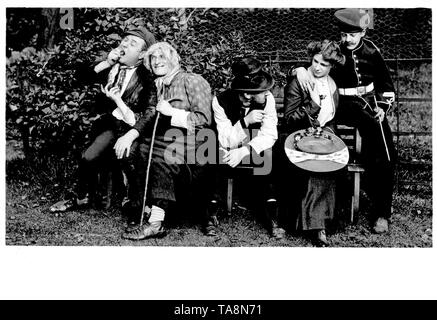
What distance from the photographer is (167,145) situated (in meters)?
8.00

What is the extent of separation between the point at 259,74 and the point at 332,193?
1.49 m

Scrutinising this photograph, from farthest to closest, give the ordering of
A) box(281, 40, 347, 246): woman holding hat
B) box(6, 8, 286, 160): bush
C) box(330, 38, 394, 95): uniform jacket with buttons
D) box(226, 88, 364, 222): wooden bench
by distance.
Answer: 1. box(6, 8, 286, 160): bush
2. box(330, 38, 394, 95): uniform jacket with buttons
3. box(226, 88, 364, 222): wooden bench
4. box(281, 40, 347, 246): woman holding hat

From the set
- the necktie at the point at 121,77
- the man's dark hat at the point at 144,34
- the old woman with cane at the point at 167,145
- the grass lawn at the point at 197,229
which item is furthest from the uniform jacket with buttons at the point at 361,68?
the necktie at the point at 121,77

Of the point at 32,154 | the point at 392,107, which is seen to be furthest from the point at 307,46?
the point at 32,154

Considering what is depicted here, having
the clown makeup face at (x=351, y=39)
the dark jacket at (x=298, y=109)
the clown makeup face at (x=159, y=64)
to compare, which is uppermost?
the clown makeup face at (x=351, y=39)

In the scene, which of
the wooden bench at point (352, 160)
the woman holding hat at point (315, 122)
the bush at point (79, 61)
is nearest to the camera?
the woman holding hat at point (315, 122)

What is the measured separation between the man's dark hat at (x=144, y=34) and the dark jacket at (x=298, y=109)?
1.59 m

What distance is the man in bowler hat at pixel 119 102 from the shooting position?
320 inches

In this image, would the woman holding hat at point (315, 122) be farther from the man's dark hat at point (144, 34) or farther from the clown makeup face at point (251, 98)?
the man's dark hat at point (144, 34)

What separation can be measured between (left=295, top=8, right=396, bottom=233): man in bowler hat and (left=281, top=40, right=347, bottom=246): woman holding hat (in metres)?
0.10

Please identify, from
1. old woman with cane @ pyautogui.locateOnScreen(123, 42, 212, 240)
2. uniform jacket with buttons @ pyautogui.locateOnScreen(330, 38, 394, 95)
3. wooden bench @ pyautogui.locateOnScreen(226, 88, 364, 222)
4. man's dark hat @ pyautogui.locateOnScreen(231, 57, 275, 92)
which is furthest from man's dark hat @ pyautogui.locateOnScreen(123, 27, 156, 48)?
uniform jacket with buttons @ pyautogui.locateOnScreen(330, 38, 394, 95)

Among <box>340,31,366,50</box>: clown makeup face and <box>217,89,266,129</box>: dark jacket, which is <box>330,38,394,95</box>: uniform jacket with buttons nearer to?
<box>340,31,366,50</box>: clown makeup face

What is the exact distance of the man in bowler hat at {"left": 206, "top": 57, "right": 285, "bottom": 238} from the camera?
799 cm

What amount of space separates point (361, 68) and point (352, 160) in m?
1.01
